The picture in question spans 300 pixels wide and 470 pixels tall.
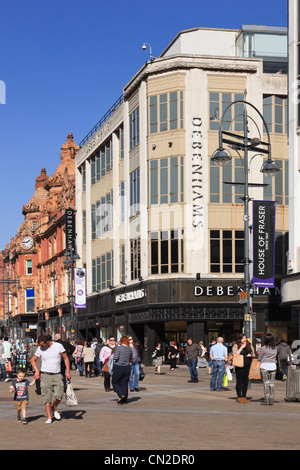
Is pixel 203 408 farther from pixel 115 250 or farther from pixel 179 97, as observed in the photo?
pixel 115 250

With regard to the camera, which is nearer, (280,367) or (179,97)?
(280,367)

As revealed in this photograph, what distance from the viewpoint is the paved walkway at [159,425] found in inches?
474

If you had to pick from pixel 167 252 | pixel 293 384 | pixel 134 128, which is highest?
pixel 134 128

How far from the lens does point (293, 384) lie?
66.5ft

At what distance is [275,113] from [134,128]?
9041 millimetres

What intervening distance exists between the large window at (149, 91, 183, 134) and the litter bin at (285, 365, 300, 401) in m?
27.6

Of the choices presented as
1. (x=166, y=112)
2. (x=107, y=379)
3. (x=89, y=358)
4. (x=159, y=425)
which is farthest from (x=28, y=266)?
(x=159, y=425)

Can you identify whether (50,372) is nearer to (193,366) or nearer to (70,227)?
(193,366)

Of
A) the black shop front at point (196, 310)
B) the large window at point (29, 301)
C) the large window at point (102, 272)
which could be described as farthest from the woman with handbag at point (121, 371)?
the large window at point (29, 301)

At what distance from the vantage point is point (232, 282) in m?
45.4

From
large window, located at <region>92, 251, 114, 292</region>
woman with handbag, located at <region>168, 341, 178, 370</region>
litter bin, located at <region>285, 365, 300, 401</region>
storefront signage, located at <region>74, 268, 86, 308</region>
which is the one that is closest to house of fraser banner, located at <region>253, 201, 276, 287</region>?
woman with handbag, located at <region>168, 341, 178, 370</region>

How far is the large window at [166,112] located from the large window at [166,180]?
1.97m

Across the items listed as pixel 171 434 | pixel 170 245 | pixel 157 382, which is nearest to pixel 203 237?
pixel 170 245

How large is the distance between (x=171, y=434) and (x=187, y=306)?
3216cm
